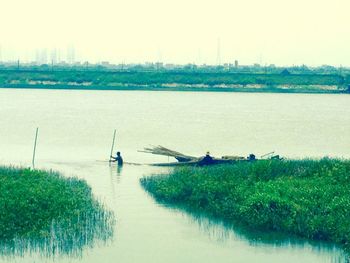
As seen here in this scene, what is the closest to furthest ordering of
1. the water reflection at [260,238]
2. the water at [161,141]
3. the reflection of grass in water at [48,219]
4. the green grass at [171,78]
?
the reflection of grass in water at [48,219], the water reflection at [260,238], the water at [161,141], the green grass at [171,78]

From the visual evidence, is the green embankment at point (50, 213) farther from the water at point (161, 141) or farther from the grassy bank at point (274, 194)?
the grassy bank at point (274, 194)

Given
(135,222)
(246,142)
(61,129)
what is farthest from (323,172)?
(61,129)

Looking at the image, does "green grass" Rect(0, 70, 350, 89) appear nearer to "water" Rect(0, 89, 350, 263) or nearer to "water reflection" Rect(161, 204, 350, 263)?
"water" Rect(0, 89, 350, 263)

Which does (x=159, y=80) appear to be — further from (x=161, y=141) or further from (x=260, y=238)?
(x=260, y=238)

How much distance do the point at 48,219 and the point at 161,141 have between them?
33.6m

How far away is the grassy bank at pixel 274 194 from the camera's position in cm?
2466

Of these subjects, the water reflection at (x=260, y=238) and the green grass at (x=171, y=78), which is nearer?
the water reflection at (x=260, y=238)

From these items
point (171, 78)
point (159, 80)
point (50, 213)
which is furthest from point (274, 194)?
point (171, 78)

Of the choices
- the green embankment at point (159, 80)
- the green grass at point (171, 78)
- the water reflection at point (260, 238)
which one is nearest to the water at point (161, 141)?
the water reflection at point (260, 238)

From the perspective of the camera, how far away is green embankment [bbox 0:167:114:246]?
23.5 m

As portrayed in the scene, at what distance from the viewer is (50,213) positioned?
25.2 metres

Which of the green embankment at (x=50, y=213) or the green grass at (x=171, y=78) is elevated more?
the green grass at (x=171, y=78)

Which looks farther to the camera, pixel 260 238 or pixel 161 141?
pixel 161 141

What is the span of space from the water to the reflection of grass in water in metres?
0.58
